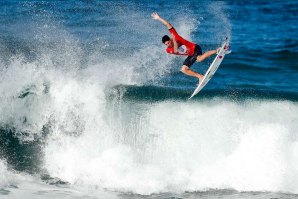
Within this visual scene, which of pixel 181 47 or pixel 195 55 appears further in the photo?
pixel 195 55

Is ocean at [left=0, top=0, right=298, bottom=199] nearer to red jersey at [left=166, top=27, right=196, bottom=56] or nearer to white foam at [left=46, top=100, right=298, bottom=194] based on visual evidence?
white foam at [left=46, top=100, right=298, bottom=194]

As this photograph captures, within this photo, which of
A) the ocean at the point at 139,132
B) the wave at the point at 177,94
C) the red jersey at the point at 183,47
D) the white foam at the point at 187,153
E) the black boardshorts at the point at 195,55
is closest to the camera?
the red jersey at the point at 183,47

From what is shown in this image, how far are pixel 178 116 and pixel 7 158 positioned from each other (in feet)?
15.2

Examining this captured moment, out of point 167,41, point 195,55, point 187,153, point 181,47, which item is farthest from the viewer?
point 187,153

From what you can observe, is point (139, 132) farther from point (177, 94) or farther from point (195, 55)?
point (195, 55)

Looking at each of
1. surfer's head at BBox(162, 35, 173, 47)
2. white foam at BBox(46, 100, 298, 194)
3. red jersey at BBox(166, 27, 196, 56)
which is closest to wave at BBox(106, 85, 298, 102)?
white foam at BBox(46, 100, 298, 194)

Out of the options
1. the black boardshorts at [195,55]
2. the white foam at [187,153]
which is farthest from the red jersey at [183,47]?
the white foam at [187,153]

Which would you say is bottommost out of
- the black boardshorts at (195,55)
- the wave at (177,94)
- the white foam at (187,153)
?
the white foam at (187,153)

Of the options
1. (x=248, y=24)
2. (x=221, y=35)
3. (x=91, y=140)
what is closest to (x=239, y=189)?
(x=91, y=140)

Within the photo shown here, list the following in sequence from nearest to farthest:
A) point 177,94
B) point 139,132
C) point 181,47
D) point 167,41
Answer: point 167,41, point 181,47, point 139,132, point 177,94

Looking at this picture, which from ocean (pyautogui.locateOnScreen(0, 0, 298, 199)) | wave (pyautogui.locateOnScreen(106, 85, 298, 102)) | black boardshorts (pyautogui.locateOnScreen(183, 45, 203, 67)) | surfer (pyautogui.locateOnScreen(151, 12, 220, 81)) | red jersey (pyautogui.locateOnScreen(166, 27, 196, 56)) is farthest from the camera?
wave (pyautogui.locateOnScreen(106, 85, 298, 102))

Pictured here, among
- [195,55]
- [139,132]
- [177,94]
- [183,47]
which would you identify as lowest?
[139,132]

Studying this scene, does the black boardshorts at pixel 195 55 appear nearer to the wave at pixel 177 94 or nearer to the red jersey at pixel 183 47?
the red jersey at pixel 183 47

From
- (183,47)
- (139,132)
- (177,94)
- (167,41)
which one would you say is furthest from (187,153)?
(167,41)
